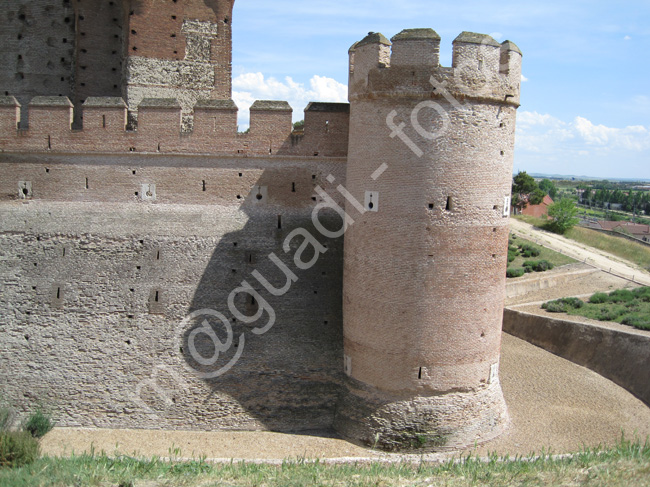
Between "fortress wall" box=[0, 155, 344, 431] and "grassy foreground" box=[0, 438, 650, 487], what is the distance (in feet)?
9.68

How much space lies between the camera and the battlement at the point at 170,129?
12.6m

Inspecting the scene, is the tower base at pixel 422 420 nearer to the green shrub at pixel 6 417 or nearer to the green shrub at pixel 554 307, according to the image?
the green shrub at pixel 6 417

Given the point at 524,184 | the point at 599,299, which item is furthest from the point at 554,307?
the point at 524,184

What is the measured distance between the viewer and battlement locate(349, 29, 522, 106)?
10.5 metres

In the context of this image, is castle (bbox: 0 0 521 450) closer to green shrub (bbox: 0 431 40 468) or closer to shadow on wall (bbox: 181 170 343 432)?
shadow on wall (bbox: 181 170 343 432)

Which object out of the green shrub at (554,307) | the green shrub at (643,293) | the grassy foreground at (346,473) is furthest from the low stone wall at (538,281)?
the grassy foreground at (346,473)

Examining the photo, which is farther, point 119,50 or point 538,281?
point 538,281

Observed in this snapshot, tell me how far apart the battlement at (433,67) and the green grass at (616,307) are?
952cm

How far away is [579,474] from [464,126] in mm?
6064

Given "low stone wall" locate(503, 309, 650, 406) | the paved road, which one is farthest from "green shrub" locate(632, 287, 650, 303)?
"low stone wall" locate(503, 309, 650, 406)

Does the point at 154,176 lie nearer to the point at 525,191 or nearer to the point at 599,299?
the point at 599,299

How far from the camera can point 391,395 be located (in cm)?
1103

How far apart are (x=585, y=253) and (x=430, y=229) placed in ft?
83.2

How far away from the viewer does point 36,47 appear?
15.9m
